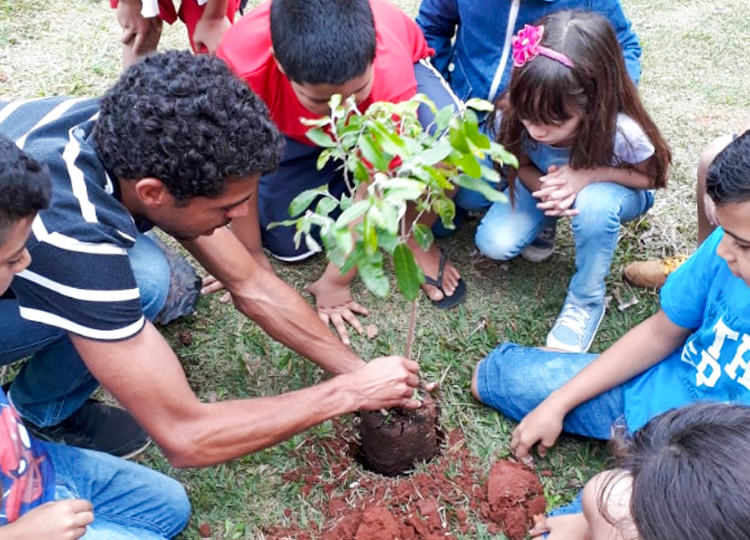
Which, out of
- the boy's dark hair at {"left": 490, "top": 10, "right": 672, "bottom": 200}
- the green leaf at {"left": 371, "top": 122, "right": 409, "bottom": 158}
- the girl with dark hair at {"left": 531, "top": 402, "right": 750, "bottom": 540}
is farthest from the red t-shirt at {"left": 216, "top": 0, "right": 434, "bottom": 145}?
the girl with dark hair at {"left": 531, "top": 402, "right": 750, "bottom": 540}

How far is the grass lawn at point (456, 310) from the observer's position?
7.00 ft

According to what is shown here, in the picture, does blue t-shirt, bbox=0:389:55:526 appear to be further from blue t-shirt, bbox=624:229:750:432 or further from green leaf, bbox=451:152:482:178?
blue t-shirt, bbox=624:229:750:432

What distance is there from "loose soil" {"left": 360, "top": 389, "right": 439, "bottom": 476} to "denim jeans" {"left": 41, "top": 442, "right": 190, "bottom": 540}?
51 centimetres

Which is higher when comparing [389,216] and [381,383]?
[389,216]

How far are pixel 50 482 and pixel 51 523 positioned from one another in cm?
20

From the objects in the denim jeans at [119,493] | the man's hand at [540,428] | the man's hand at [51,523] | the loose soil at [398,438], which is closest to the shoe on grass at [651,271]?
the man's hand at [540,428]

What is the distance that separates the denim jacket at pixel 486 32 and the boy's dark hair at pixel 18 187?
166 cm

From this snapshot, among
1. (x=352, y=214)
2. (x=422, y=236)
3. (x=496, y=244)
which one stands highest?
(x=352, y=214)

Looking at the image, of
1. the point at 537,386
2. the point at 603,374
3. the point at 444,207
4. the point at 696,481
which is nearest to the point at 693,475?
the point at 696,481

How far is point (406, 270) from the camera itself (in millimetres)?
1565

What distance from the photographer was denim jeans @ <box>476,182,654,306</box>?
2340 mm

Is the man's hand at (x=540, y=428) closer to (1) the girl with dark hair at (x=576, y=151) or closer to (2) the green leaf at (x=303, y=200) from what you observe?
(1) the girl with dark hair at (x=576, y=151)

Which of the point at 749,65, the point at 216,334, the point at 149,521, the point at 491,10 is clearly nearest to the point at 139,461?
the point at 149,521

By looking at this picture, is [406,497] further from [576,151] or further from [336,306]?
[576,151]
